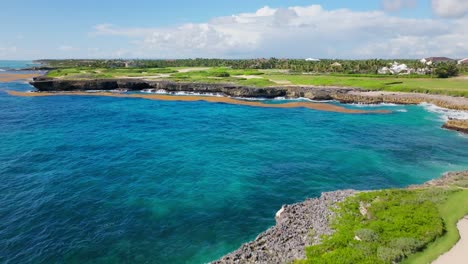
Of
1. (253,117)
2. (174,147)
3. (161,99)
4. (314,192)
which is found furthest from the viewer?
(161,99)

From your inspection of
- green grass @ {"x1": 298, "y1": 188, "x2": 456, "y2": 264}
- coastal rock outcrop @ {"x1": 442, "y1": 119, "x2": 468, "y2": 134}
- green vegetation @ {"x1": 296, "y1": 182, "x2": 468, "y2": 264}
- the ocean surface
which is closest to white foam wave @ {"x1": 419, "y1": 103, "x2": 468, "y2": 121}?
the ocean surface

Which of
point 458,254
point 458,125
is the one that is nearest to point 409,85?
point 458,125

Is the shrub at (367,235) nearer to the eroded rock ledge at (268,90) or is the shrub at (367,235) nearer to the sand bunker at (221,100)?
the sand bunker at (221,100)

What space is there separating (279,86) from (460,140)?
54.6 m

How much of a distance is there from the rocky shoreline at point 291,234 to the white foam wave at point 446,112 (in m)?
46.8

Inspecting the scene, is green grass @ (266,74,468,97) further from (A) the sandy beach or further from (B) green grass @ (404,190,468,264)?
(A) the sandy beach

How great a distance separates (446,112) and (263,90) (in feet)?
149

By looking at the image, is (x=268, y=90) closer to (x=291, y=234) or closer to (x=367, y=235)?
(x=291, y=234)

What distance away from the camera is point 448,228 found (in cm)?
1767

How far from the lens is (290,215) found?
21.2m

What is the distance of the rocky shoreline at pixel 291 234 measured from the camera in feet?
52.9

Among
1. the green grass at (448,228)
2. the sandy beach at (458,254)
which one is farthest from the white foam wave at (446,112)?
the sandy beach at (458,254)

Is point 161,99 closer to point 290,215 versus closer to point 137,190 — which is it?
point 137,190

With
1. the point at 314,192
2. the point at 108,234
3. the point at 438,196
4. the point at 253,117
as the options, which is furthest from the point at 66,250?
the point at 253,117
